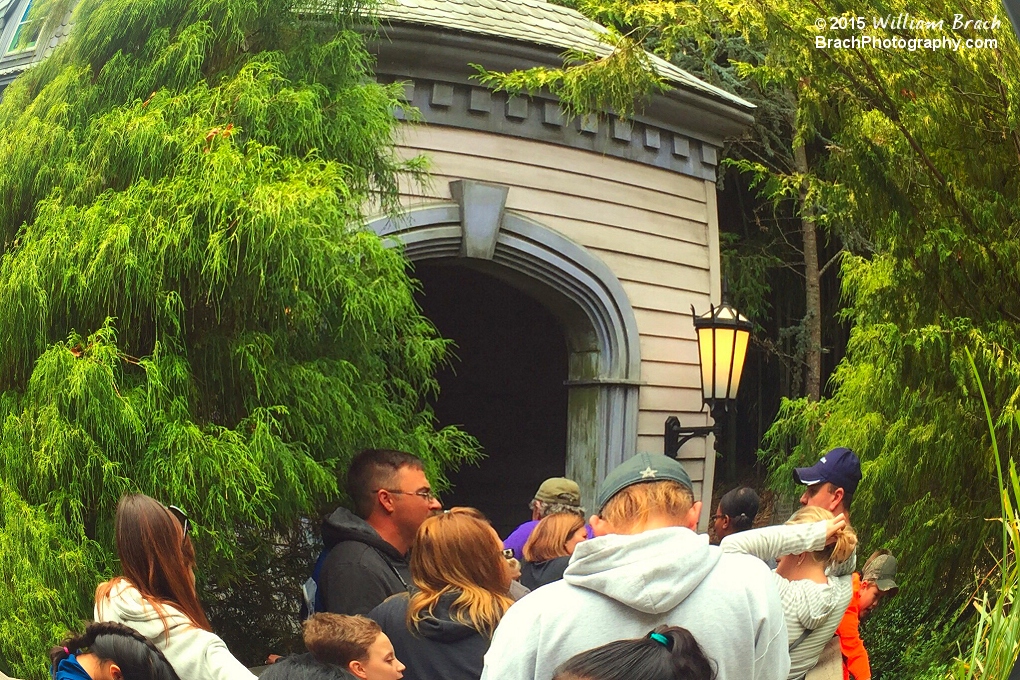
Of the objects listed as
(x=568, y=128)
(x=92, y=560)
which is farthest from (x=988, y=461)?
(x=92, y=560)

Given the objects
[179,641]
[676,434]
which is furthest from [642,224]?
[179,641]

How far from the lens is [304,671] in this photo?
1.58 metres

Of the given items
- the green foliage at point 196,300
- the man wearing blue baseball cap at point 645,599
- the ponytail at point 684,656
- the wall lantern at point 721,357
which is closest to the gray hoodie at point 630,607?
the man wearing blue baseball cap at point 645,599

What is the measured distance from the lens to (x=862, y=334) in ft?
10.0

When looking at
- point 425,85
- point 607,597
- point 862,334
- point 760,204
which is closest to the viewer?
point 607,597

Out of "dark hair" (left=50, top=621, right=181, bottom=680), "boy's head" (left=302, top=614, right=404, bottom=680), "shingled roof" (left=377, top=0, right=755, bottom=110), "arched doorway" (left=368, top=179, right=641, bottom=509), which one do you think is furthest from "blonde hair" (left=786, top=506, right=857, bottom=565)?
"shingled roof" (left=377, top=0, right=755, bottom=110)

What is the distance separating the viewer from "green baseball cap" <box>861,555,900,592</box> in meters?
2.88

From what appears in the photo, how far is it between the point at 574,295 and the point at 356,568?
163 cm

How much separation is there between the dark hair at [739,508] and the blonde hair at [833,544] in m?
1.12

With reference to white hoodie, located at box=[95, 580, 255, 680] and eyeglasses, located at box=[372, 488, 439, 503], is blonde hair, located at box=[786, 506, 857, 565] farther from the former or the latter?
white hoodie, located at box=[95, 580, 255, 680]

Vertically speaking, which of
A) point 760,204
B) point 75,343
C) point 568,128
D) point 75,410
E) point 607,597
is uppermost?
point 568,128

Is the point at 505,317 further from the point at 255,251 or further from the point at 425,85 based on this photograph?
the point at 255,251

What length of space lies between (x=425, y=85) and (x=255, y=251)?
1.02 meters

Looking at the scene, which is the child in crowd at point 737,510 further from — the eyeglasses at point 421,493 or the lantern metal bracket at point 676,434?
the eyeglasses at point 421,493
